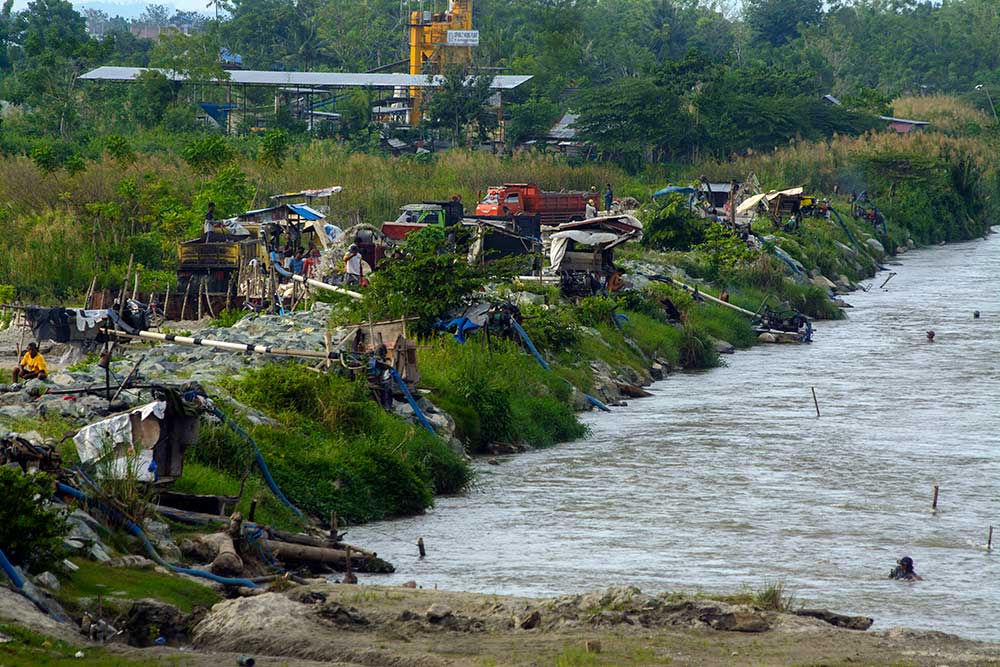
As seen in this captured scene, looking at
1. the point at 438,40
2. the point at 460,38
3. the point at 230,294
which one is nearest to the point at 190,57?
the point at 460,38

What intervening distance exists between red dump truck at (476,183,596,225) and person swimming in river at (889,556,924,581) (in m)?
27.2

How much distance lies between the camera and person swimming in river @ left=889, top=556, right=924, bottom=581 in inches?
573

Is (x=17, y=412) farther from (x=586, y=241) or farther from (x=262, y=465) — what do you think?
(x=586, y=241)

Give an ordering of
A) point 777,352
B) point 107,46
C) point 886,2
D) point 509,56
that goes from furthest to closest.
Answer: point 886,2
point 509,56
point 107,46
point 777,352

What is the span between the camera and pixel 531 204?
142ft

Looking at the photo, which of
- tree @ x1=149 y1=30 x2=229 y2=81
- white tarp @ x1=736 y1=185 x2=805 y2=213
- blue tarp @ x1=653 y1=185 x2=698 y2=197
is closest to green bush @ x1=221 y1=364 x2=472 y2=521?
blue tarp @ x1=653 y1=185 x2=698 y2=197

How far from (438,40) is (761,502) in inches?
2419

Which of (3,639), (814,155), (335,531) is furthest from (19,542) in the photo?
(814,155)

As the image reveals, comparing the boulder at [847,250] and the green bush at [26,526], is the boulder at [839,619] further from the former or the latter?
the boulder at [847,250]

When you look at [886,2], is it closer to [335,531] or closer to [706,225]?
[706,225]

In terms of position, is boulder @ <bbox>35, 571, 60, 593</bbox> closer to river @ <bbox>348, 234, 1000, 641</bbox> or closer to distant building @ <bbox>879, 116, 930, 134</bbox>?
river @ <bbox>348, 234, 1000, 641</bbox>

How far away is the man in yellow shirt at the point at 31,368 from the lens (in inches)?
687

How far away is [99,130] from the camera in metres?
53.4

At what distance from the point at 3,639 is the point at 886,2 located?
5193 inches
